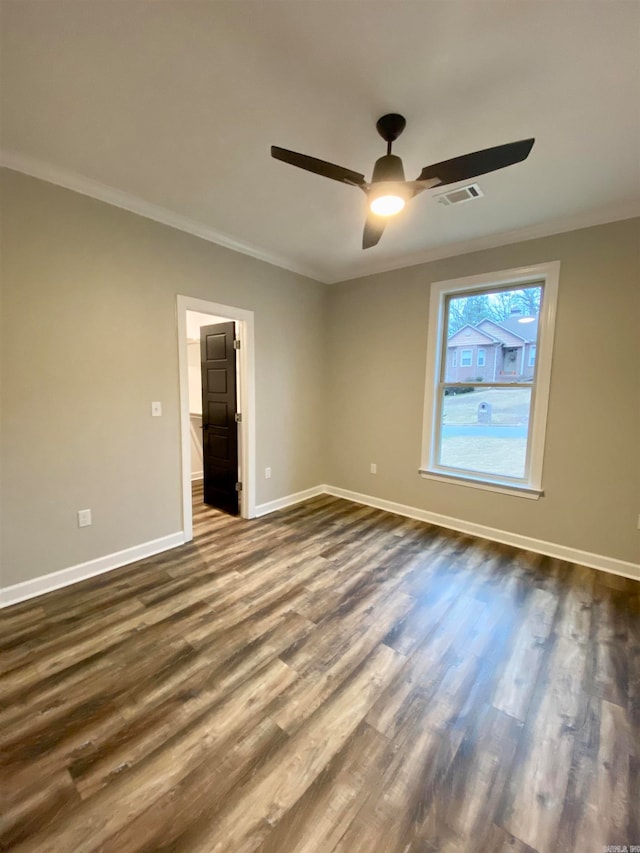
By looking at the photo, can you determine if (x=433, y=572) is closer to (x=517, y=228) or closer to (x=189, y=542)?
(x=189, y=542)

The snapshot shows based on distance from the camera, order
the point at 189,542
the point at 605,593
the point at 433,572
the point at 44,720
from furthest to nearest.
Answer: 1. the point at 189,542
2. the point at 433,572
3. the point at 605,593
4. the point at 44,720

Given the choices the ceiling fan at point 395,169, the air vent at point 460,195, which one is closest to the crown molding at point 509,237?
the air vent at point 460,195

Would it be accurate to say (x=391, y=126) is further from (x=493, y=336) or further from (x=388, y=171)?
(x=493, y=336)

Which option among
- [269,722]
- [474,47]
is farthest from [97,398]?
[474,47]

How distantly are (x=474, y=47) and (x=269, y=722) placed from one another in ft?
9.63

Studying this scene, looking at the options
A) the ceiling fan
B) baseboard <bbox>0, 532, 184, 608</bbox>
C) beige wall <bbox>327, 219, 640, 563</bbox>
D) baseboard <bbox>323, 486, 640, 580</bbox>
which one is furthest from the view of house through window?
baseboard <bbox>0, 532, 184, 608</bbox>

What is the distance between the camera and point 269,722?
1.50 metres

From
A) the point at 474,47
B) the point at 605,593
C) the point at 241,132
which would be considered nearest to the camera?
the point at 474,47

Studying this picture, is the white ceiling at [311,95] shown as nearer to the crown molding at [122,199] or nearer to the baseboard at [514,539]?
the crown molding at [122,199]

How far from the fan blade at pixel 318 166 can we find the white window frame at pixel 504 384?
208 centimetres

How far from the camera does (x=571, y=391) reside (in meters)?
2.86

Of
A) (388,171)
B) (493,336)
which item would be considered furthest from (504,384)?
(388,171)

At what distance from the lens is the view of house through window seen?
3.12 meters

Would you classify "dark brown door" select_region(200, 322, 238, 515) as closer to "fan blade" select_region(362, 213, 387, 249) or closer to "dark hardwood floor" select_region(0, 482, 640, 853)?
"dark hardwood floor" select_region(0, 482, 640, 853)
